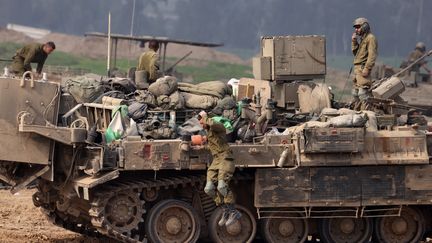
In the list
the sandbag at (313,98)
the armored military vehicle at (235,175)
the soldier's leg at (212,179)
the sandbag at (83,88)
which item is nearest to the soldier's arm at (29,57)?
the sandbag at (83,88)

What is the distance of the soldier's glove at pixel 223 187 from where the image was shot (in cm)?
1577

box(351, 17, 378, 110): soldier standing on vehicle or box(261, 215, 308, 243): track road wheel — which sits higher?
box(351, 17, 378, 110): soldier standing on vehicle

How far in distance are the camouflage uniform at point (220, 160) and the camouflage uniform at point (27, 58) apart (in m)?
4.52

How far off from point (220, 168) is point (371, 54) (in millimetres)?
3607

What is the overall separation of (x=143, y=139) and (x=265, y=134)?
171 cm

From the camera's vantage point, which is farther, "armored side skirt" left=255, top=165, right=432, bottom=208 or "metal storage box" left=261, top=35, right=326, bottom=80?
"metal storage box" left=261, top=35, right=326, bottom=80

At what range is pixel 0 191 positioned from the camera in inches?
924

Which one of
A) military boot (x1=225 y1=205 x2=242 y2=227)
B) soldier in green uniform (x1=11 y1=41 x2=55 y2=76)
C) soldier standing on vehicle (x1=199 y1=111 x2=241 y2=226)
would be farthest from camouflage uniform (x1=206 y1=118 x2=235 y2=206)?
Result: soldier in green uniform (x1=11 y1=41 x2=55 y2=76)

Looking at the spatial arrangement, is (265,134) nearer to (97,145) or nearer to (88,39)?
(97,145)

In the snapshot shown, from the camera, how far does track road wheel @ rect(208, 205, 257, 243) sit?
16594mm

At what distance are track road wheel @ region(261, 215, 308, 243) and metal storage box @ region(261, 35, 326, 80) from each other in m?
2.42

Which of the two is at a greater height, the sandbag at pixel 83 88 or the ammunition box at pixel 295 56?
the ammunition box at pixel 295 56

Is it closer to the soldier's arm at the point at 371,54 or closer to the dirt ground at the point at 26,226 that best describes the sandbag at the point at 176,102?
the dirt ground at the point at 26,226

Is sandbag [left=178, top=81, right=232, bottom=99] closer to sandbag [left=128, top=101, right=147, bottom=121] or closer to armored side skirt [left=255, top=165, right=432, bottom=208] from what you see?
sandbag [left=128, top=101, right=147, bottom=121]
